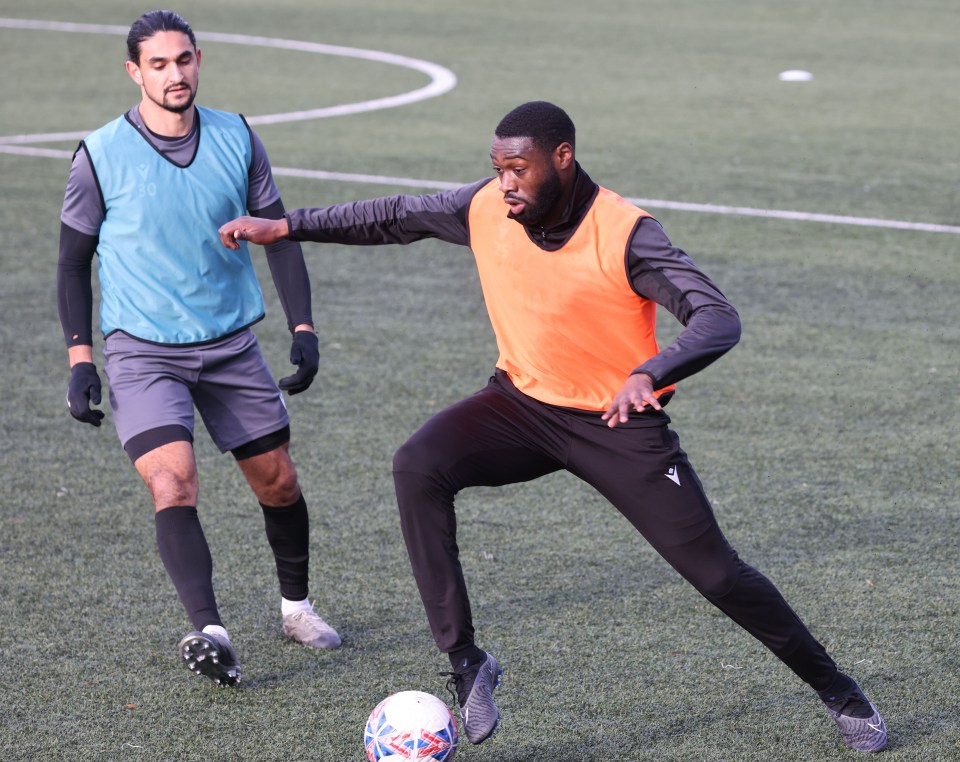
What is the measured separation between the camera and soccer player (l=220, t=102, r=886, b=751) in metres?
4.84

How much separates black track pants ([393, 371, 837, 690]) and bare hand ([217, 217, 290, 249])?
2.80 ft

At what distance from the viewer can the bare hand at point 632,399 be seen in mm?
4406

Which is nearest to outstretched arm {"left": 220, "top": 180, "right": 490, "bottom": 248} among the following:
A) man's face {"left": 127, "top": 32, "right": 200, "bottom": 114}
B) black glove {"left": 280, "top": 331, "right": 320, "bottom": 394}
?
black glove {"left": 280, "top": 331, "right": 320, "bottom": 394}

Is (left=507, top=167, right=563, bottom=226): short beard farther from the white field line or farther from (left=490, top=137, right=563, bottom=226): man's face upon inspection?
the white field line

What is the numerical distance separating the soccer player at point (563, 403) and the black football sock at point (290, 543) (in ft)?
3.48

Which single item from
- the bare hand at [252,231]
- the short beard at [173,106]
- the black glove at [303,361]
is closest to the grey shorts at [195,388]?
the black glove at [303,361]

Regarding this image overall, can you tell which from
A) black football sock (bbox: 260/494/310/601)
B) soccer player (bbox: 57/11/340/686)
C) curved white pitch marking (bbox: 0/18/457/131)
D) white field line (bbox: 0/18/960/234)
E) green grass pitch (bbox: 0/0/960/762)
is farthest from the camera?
curved white pitch marking (bbox: 0/18/457/131)

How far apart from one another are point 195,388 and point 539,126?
5.78 ft

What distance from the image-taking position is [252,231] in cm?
515

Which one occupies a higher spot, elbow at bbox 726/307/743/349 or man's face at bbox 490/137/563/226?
man's face at bbox 490/137/563/226

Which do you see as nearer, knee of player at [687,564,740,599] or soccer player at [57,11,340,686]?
knee of player at [687,564,740,599]

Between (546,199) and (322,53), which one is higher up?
(546,199)

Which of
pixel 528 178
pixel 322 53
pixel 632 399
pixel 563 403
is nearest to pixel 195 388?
pixel 563 403

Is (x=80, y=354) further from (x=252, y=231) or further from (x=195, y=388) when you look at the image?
(x=252, y=231)
